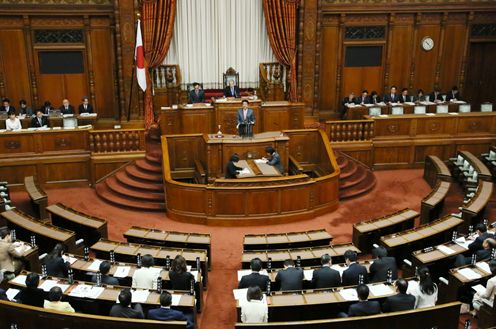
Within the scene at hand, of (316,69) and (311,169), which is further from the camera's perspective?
(316,69)

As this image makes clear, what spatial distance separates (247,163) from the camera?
12.1m

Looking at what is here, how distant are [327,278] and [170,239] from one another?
2.97m

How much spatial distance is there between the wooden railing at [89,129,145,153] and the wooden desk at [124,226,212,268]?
4.60m

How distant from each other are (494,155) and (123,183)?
9.63m

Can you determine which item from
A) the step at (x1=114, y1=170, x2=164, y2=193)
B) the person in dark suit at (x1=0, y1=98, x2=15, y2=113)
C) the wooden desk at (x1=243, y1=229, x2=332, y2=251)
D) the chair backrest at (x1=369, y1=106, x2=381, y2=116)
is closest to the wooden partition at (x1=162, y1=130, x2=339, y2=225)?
the step at (x1=114, y1=170, x2=164, y2=193)

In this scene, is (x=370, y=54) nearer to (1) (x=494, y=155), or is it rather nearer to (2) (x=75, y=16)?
(1) (x=494, y=155)

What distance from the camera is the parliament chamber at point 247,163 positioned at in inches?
275

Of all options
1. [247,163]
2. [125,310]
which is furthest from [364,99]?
[125,310]

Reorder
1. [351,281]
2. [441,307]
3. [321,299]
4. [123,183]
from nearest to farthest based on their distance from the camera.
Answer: [441,307] → [321,299] → [351,281] → [123,183]

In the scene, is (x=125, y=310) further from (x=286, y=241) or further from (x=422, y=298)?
(x=422, y=298)

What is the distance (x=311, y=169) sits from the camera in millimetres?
13547

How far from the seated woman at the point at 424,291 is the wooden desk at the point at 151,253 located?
3220 mm

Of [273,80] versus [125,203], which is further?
[273,80]

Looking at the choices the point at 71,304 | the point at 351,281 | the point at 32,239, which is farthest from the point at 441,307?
the point at 32,239
